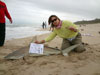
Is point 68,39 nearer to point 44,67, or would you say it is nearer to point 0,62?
point 44,67

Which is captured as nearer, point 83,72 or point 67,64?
point 83,72

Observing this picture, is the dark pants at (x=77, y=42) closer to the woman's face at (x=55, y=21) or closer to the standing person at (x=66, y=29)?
the standing person at (x=66, y=29)

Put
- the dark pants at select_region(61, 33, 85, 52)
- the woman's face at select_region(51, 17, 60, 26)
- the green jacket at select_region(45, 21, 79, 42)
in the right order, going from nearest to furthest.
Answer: the woman's face at select_region(51, 17, 60, 26)
the green jacket at select_region(45, 21, 79, 42)
the dark pants at select_region(61, 33, 85, 52)

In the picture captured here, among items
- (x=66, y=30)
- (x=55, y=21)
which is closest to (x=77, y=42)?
(x=66, y=30)

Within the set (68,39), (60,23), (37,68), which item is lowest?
(37,68)

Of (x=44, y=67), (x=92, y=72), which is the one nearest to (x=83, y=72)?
(x=92, y=72)

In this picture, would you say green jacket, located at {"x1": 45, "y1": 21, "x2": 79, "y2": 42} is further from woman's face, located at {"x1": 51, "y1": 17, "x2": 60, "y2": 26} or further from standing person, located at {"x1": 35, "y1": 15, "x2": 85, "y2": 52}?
woman's face, located at {"x1": 51, "y1": 17, "x2": 60, "y2": 26}

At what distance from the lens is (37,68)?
229cm

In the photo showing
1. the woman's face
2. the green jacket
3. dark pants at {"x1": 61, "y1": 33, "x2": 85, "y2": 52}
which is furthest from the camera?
dark pants at {"x1": 61, "y1": 33, "x2": 85, "y2": 52}

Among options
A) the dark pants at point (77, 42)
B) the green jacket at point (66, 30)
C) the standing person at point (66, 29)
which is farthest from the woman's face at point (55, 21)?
the dark pants at point (77, 42)

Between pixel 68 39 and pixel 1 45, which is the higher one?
pixel 68 39

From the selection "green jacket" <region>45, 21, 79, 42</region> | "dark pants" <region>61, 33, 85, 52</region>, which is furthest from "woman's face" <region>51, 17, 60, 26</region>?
"dark pants" <region>61, 33, 85, 52</region>

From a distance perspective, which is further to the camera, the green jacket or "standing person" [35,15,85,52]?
the green jacket

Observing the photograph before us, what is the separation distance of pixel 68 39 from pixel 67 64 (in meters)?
1.20
